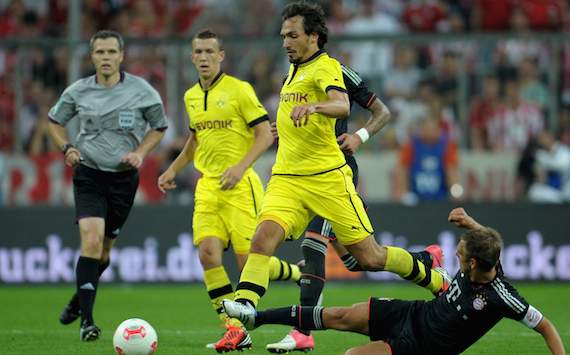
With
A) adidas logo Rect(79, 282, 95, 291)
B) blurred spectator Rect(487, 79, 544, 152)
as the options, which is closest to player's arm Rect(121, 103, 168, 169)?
adidas logo Rect(79, 282, 95, 291)

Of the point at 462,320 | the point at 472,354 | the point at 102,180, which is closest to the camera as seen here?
the point at 462,320

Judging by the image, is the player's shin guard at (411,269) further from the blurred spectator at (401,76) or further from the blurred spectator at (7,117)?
the blurred spectator at (7,117)

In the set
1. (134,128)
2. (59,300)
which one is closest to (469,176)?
(59,300)

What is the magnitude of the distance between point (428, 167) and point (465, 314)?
883 centimetres

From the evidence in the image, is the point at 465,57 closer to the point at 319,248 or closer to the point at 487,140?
the point at 487,140

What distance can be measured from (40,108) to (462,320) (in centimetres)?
1027

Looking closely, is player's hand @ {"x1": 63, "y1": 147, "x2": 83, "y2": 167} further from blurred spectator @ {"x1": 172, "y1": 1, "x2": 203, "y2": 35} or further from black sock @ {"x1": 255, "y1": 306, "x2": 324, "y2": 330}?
blurred spectator @ {"x1": 172, "y1": 1, "x2": 203, "y2": 35}

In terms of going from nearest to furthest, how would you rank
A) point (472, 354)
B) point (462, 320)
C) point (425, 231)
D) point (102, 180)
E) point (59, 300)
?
point (462, 320)
point (472, 354)
point (102, 180)
point (59, 300)
point (425, 231)

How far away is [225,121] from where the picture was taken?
10133 millimetres

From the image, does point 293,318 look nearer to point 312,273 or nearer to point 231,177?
point 312,273

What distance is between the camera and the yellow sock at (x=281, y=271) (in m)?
10.2

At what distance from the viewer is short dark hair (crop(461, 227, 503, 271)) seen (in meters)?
7.39

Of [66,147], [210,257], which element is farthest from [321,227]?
[66,147]

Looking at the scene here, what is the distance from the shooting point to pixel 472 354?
29.1ft
